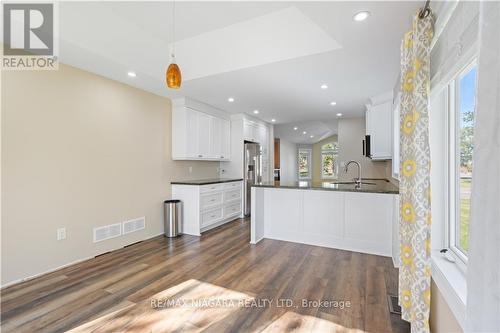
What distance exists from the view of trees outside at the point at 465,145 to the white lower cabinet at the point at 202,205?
345cm

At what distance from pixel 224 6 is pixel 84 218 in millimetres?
2967

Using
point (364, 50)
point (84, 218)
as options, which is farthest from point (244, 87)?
point (84, 218)

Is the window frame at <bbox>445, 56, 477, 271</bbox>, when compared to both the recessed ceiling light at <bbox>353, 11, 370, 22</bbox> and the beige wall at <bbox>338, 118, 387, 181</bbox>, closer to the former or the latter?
the recessed ceiling light at <bbox>353, 11, 370, 22</bbox>

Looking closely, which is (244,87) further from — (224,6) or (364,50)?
(364,50)

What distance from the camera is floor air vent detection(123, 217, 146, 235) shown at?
3424 mm

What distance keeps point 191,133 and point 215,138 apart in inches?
30.8

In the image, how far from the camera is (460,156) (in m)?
1.41

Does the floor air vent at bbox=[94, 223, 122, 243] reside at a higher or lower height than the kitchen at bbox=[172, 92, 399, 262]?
lower

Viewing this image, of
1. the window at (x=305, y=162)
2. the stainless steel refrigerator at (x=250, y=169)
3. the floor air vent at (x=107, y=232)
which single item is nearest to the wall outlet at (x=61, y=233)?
the floor air vent at (x=107, y=232)

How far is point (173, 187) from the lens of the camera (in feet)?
13.9

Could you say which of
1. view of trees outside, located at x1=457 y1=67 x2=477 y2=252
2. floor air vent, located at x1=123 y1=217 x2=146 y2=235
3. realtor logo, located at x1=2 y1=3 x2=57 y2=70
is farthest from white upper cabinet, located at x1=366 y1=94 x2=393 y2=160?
realtor logo, located at x1=2 y1=3 x2=57 y2=70

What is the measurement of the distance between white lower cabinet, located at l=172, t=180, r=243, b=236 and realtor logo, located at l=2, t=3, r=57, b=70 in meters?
2.51

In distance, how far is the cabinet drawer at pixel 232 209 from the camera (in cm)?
485

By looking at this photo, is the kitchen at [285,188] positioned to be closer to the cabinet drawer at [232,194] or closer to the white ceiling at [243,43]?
the cabinet drawer at [232,194]
